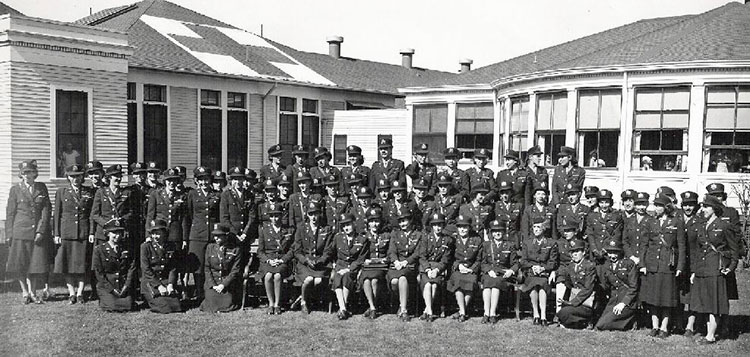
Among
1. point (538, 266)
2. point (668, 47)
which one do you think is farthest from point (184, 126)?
point (538, 266)

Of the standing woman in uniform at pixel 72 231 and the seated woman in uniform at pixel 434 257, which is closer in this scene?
the seated woman in uniform at pixel 434 257

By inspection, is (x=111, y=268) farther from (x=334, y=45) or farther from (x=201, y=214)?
(x=334, y=45)

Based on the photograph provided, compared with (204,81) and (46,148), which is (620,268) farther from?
(204,81)

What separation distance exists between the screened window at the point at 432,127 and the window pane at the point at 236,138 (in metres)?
5.49

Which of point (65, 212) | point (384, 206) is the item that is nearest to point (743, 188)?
point (384, 206)

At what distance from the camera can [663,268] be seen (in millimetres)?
8320

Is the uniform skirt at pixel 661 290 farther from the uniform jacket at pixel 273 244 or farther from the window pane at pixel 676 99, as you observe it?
the window pane at pixel 676 99

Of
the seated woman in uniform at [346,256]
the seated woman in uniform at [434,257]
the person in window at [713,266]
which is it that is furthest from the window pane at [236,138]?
the person in window at [713,266]

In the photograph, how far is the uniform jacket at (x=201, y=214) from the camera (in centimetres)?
1030

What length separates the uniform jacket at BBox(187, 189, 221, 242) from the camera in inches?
406

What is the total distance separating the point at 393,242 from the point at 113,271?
3.80m

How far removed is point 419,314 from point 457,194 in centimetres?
214

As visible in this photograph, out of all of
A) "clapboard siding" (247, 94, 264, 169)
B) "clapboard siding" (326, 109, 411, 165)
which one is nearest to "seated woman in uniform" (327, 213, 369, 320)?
Result: "clapboard siding" (326, 109, 411, 165)

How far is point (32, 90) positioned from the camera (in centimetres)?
1400
